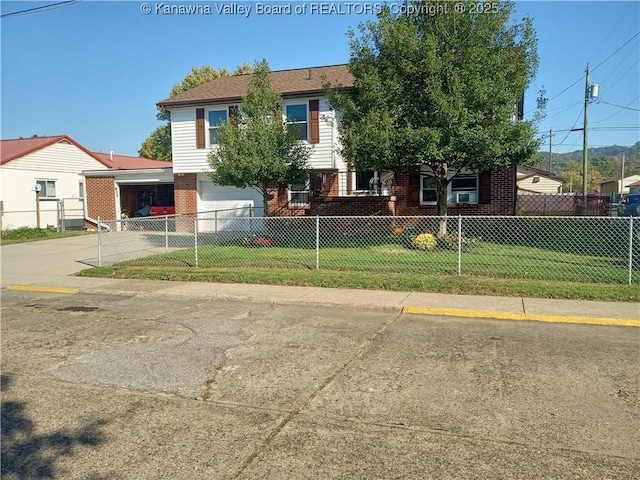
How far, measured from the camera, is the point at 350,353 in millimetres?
5797

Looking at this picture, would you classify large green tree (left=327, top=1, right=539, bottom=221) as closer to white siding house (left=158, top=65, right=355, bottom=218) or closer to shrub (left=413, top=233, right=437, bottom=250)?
shrub (left=413, top=233, right=437, bottom=250)

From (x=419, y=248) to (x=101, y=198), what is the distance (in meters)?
17.8

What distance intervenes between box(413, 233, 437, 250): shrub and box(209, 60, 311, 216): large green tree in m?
4.47

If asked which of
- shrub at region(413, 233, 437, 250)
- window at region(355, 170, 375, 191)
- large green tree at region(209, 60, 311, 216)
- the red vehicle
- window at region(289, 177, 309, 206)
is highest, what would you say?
large green tree at region(209, 60, 311, 216)

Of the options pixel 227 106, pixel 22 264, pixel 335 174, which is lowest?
pixel 22 264

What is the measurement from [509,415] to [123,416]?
10.3 feet

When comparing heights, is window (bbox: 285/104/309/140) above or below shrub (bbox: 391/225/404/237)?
above

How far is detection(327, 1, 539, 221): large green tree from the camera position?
11.9 metres

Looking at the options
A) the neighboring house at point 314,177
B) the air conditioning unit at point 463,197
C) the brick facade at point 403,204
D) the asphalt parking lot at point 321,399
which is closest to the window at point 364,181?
the neighboring house at point 314,177

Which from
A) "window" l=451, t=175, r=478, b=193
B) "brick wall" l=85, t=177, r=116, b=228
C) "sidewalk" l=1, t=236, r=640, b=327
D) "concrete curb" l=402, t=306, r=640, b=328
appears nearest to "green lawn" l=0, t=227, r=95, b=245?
"brick wall" l=85, t=177, r=116, b=228

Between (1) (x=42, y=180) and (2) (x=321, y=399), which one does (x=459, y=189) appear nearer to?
(2) (x=321, y=399)

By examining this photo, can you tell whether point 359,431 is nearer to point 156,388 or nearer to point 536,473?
point 536,473

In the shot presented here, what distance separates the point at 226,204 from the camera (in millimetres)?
22156

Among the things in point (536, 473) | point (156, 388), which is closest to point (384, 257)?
point (156, 388)
